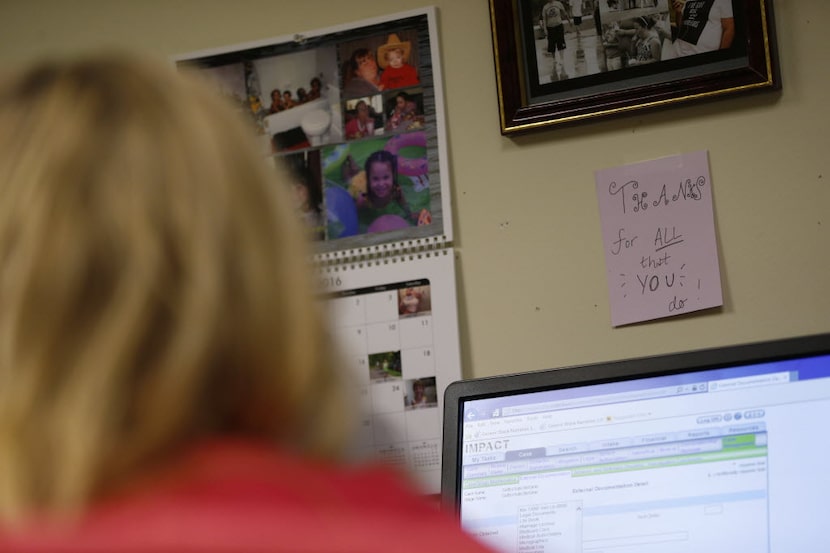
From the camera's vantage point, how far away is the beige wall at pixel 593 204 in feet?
4.25

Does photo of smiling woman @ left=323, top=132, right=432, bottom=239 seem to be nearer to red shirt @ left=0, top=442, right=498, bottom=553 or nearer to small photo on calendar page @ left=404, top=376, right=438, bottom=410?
small photo on calendar page @ left=404, top=376, right=438, bottom=410

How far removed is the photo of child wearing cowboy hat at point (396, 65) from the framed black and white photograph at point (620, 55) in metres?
0.14

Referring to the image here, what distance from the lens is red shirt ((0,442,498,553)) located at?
0.36m

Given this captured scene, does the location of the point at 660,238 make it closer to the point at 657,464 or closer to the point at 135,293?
the point at 657,464

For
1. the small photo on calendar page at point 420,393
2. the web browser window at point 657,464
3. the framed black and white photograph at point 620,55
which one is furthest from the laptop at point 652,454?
the framed black and white photograph at point 620,55

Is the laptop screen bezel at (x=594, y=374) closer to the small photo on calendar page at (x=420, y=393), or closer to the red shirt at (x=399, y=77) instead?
the small photo on calendar page at (x=420, y=393)

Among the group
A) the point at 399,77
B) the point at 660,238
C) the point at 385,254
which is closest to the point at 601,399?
the point at 660,238

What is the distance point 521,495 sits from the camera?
2.95 ft

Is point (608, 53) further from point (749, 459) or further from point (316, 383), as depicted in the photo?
point (316, 383)

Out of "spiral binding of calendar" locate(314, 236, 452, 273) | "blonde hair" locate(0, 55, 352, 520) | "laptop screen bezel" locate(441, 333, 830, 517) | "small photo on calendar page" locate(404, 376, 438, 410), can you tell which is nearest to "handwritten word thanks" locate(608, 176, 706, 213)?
"spiral binding of calendar" locate(314, 236, 452, 273)

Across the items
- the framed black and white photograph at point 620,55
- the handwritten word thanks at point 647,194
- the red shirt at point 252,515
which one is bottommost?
the red shirt at point 252,515

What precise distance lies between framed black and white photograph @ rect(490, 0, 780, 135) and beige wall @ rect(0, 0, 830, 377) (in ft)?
0.11

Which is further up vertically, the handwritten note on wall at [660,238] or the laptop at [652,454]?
the handwritten note on wall at [660,238]

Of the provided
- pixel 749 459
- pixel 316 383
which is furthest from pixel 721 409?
pixel 316 383
